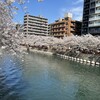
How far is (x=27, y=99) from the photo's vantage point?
487 inches

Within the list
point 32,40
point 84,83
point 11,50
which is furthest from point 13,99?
point 32,40

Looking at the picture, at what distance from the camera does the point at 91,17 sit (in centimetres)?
6612

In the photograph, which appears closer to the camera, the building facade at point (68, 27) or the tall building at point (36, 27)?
the building facade at point (68, 27)

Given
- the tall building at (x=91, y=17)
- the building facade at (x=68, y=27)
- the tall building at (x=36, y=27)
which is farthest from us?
the tall building at (x=36, y=27)

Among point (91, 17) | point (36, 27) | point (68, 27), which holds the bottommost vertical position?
point (68, 27)

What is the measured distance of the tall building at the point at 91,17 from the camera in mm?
63750

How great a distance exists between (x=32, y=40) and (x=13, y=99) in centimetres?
6419

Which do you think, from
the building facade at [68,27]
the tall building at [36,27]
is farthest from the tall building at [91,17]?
the tall building at [36,27]

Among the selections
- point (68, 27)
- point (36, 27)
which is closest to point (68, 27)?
point (68, 27)

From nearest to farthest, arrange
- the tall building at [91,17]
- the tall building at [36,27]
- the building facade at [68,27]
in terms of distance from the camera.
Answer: the tall building at [91,17] < the building facade at [68,27] < the tall building at [36,27]

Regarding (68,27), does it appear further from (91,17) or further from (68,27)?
(91,17)

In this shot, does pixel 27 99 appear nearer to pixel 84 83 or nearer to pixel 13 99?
pixel 13 99

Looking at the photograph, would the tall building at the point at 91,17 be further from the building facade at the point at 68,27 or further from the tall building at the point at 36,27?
the tall building at the point at 36,27

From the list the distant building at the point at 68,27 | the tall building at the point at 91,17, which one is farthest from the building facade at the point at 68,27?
the tall building at the point at 91,17
